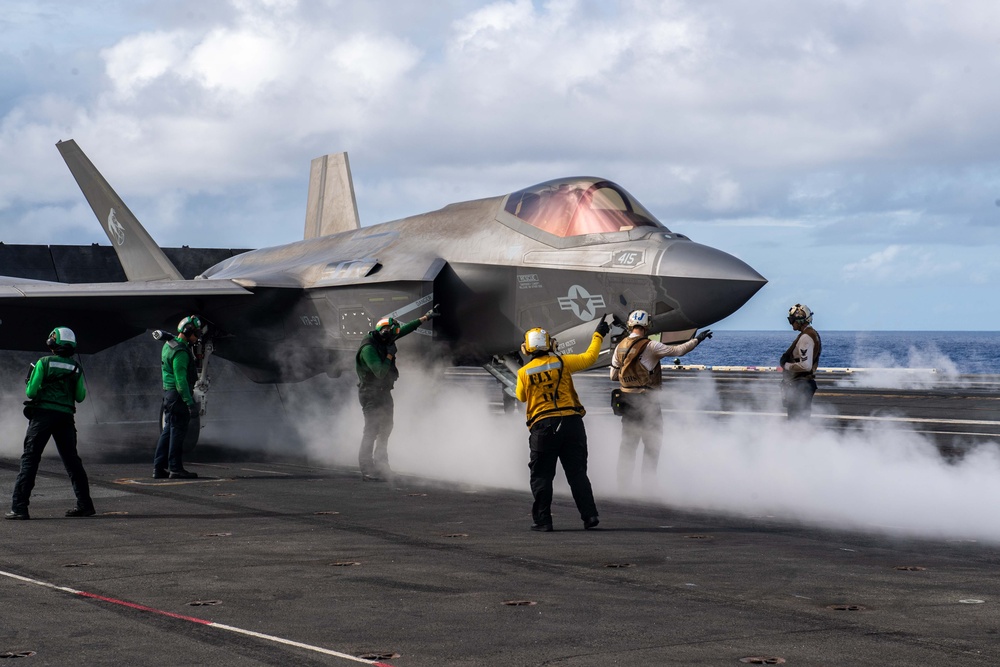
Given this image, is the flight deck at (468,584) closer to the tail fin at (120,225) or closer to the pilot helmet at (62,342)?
the pilot helmet at (62,342)

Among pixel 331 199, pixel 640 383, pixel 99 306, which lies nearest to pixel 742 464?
pixel 640 383

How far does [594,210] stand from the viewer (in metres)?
14.4

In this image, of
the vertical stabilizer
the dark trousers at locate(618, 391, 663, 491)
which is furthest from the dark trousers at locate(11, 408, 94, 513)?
the vertical stabilizer

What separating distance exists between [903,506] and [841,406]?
16.7 m

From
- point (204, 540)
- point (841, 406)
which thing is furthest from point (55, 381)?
point (841, 406)

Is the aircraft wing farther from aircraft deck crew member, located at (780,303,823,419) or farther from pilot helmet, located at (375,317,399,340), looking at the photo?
aircraft deck crew member, located at (780,303,823,419)

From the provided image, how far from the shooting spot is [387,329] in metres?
14.2

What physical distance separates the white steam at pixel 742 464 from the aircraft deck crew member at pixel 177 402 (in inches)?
120

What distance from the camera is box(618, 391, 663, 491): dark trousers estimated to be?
12562 mm

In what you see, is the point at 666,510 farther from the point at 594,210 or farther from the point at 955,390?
the point at 955,390

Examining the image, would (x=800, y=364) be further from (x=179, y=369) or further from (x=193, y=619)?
(x=193, y=619)

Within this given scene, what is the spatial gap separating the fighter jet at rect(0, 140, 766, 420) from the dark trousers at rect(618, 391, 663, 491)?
3.60ft

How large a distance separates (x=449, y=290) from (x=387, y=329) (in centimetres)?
156

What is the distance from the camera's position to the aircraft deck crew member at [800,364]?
14844mm
